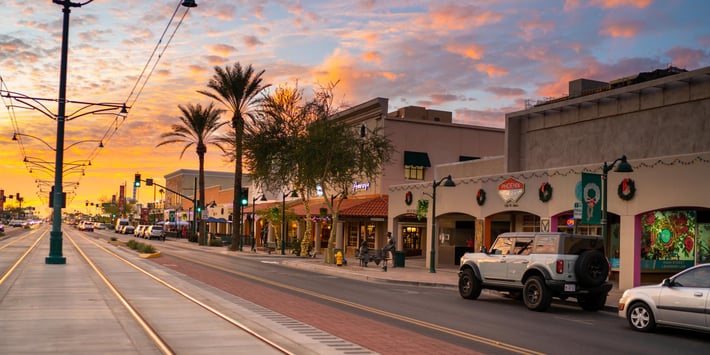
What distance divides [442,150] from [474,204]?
16905 millimetres

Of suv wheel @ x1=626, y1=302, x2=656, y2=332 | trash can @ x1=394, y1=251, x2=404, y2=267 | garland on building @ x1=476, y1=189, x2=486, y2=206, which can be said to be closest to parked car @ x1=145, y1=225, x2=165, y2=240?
trash can @ x1=394, y1=251, x2=404, y2=267

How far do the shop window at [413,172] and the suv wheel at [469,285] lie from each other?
1137 inches

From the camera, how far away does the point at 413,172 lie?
50.8 m

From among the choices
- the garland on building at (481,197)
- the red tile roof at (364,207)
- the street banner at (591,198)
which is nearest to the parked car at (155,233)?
the red tile roof at (364,207)

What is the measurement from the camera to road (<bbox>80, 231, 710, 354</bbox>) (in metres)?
12.3

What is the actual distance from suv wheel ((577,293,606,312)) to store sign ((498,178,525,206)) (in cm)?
1225

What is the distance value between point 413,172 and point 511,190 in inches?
752

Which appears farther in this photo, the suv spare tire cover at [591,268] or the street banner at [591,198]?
the street banner at [591,198]

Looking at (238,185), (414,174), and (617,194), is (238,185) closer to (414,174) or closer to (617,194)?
(414,174)

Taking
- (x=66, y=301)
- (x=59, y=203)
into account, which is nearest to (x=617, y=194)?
(x=66, y=301)

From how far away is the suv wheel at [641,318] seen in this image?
1452 cm

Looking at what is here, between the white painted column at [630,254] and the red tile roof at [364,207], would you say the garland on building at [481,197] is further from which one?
the red tile roof at [364,207]

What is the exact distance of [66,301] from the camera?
15883 mm

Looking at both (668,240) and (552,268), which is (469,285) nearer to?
(552,268)
